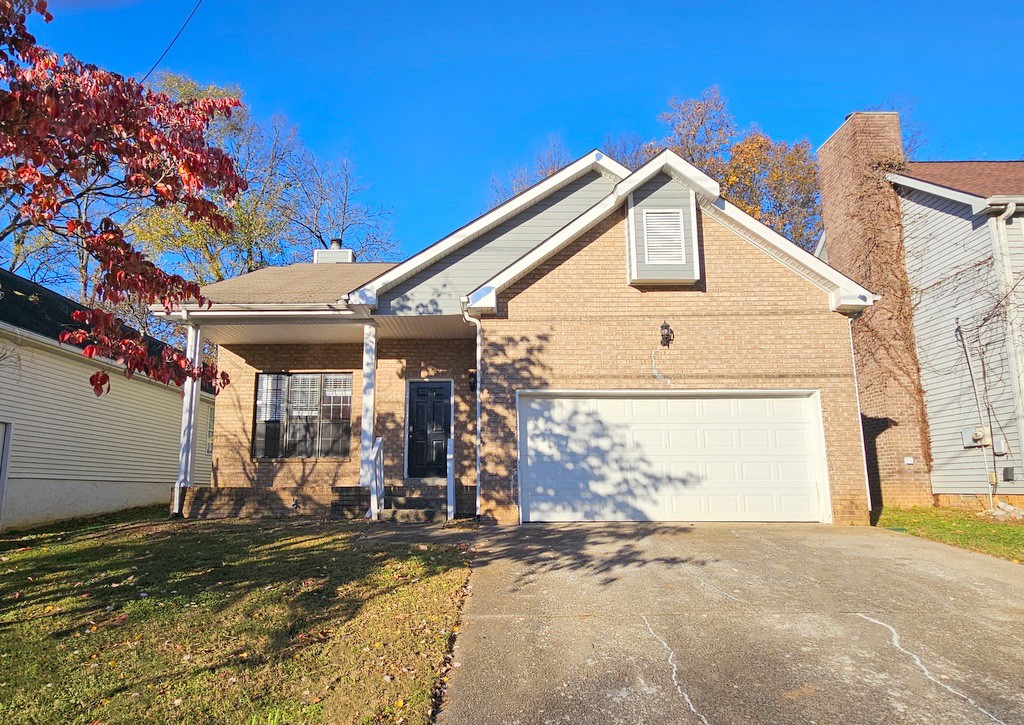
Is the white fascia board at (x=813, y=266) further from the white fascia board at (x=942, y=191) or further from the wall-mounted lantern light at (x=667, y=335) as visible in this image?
the white fascia board at (x=942, y=191)

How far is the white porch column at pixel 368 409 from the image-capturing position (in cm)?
1097

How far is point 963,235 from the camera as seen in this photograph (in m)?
12.4

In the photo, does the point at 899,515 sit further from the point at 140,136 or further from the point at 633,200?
the point at 140,136

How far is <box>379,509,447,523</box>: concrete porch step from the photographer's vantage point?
34.1ft

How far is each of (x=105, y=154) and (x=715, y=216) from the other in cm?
862

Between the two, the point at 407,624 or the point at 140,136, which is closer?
the point at 140,136

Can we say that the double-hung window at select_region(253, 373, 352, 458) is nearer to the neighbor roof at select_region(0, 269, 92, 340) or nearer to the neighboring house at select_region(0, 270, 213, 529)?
the neighbor roof at select_region(0, 269, 92, 340)

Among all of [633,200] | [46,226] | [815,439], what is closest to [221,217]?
[46,226]

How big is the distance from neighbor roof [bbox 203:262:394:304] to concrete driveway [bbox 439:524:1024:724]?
19.8 ft

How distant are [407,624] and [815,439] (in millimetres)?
7375

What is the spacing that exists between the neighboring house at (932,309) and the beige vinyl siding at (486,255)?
609cm

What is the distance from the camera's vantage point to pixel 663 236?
10.3 metres

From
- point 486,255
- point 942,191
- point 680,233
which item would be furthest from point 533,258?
point 942,191

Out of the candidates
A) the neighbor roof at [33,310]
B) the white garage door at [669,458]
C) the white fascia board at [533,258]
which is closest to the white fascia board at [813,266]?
the white garage door at [669,458]
